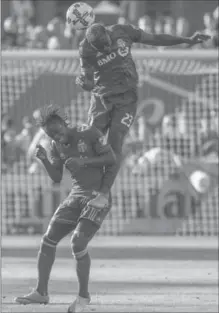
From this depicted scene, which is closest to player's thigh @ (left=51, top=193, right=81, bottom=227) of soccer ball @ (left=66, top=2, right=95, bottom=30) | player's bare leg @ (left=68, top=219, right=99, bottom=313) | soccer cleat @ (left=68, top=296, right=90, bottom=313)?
player's bare leg @ (left=68, top=219, right=99, bottom=313)

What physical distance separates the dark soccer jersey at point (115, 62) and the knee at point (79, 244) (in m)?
1.48

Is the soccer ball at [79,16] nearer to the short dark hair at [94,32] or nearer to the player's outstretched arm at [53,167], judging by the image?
the short dark hair at [94,32]

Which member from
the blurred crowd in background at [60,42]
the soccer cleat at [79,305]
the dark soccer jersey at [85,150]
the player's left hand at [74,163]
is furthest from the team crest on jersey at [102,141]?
the blurred crowd in background at [60,42]

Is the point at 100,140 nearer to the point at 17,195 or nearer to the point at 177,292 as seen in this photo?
the point at 177,292

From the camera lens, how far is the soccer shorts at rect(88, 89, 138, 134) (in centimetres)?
904

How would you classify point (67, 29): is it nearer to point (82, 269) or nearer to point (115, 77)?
point (115, 77)

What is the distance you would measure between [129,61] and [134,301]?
7.59ft

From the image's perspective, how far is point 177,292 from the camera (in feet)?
32.9

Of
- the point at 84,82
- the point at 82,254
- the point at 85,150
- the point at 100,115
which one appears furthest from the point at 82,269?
the point at 84,82

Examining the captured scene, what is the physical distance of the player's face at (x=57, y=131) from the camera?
8.16m

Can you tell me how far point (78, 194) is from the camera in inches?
336

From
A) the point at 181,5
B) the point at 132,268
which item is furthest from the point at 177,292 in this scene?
the point at 181,5

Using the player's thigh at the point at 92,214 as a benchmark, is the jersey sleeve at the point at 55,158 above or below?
above

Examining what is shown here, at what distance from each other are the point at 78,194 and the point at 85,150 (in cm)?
41
